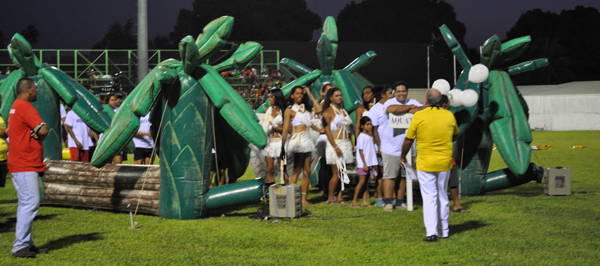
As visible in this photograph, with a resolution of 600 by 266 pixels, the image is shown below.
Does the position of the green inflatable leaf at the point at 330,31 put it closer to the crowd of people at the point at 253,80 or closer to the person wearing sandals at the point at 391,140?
the person wearing sandals at the point at 391,140

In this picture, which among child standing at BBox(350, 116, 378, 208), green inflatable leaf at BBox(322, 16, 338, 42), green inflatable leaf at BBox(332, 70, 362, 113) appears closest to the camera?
child standing at BBox(350, 116, 378, 208)

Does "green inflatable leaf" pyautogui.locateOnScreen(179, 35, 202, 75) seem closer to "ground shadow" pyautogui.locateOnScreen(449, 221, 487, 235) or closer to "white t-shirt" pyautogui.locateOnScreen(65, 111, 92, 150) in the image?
"ground shadow" pyautogui.locateOnScreen(449, 221, 487, 235)

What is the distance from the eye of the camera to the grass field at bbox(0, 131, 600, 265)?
557 centimetres

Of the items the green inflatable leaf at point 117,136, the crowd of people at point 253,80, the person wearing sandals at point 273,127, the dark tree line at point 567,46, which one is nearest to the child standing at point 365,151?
the person wearing sandals at point 273,127

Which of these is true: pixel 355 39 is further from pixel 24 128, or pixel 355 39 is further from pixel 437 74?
pixel 24 128

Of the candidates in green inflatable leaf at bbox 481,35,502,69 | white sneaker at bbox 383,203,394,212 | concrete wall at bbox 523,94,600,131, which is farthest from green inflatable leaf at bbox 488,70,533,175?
concrete wall at bbox 523,94,600,131

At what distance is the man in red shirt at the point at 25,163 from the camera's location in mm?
5492

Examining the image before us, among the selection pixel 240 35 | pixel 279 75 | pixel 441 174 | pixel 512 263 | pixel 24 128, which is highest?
pixel 240 35

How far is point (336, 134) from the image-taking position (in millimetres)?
8805

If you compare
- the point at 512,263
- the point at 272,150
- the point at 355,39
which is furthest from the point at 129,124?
the point at 355,39

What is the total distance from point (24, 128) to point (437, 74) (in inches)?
1484

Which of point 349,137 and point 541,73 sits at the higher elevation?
point 541,73

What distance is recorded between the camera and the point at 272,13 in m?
53.7

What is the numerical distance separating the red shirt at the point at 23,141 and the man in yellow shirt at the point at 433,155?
A: 357 cm
